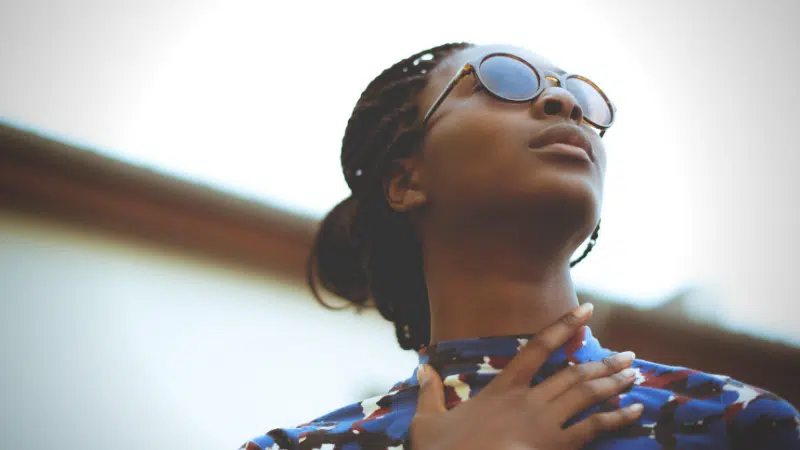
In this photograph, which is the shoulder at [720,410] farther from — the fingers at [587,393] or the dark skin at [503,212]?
the dark skin at [503,212]

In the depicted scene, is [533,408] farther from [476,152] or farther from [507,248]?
[476,152]

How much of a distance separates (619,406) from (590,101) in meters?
0.48

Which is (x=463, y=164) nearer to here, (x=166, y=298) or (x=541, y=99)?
(x=541, y=99)

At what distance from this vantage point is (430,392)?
0.66 meters

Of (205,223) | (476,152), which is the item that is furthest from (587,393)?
(205,223)

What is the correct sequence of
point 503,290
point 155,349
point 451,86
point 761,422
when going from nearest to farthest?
point 761,422, point 503,290, point 451,86, point 155,349

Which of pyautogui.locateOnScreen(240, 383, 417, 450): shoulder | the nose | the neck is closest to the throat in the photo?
the neck

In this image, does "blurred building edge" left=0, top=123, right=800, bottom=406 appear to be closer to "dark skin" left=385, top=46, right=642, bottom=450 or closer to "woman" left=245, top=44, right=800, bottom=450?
"woman" left=245, top=44, right=800, bottom=450

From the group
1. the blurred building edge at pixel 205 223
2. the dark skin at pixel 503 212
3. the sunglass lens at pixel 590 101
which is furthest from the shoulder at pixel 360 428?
the blurred building edge at pixel 205 223

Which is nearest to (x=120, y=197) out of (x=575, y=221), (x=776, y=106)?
(x=575, y=221)

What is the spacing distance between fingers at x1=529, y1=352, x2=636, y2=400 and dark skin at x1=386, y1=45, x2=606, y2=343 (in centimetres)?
10

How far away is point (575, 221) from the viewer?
0.68 m

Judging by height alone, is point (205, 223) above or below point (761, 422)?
above

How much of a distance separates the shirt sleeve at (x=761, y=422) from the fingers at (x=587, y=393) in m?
0.10
